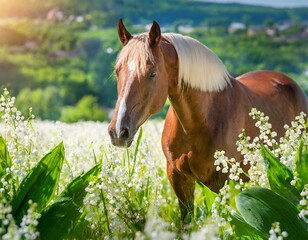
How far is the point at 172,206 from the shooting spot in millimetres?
5512

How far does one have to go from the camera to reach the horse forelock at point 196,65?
14.1ft

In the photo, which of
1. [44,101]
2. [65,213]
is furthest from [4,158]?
[44,101]

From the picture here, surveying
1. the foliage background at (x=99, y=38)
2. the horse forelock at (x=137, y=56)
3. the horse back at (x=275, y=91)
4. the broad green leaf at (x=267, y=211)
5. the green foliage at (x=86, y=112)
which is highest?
the horse forelock at (x=137, y=56)

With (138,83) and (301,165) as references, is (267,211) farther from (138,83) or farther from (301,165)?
(138,83)

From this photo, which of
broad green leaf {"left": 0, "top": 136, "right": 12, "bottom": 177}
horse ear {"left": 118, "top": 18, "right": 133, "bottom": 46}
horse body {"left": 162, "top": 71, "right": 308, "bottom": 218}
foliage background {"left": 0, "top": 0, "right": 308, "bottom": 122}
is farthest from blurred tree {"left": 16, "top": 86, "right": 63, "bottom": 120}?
broad green leaf {"left": 0, "top": 136, "right": 12, "bottom": 177}

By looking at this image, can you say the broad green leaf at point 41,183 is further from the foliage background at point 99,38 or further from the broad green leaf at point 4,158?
the foliage background at point 99,38

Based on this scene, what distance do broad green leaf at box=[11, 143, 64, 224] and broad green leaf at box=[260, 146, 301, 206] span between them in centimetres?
103

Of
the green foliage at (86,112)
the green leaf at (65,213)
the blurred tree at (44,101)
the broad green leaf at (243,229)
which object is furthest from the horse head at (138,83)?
the green foliage at (86,112)

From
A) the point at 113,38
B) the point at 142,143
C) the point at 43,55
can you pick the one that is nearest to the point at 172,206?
the point at 142,143

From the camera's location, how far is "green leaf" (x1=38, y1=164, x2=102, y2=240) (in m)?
3.53

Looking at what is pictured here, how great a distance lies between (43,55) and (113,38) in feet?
8.16

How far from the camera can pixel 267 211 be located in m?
3.22

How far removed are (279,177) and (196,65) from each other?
3.75 ft

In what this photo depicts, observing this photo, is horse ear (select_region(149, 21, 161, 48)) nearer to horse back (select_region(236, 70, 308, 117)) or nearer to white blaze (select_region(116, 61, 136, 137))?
white blaze (select_region(116, 61, 136, 137))
